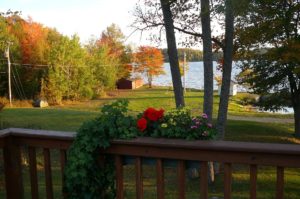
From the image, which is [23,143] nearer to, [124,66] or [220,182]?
[220,182]

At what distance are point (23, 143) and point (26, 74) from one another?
34.1 meters

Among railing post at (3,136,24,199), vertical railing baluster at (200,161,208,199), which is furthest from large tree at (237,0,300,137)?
Answer: vertical railing baluster at (200,161,208,199)

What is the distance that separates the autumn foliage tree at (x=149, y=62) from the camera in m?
46.8

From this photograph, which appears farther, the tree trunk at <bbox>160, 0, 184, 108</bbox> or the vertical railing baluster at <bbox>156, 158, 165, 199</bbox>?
the tree trunk at <bbox>160, 0, 184, 108</bbox>

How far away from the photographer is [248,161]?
2.21 m

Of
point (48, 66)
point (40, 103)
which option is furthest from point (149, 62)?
point (40, 103)

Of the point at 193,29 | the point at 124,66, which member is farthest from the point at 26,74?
the point at 193,29

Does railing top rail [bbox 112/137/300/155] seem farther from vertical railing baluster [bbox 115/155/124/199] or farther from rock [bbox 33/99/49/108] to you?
rock [bbox 33/99/49/108]

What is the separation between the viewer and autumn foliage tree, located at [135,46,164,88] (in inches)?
1843

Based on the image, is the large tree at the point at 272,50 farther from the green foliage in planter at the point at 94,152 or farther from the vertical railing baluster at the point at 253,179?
the vertical railing baluster at the point at 253,179

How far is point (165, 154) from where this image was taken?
242 centimetres

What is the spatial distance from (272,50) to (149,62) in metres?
35.7

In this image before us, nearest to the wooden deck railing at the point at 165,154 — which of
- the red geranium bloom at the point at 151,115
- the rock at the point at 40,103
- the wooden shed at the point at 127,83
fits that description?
the red geranium bloom at the point at 151,115

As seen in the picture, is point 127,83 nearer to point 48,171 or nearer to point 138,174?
point 48,171
